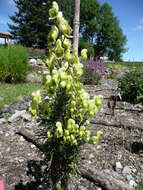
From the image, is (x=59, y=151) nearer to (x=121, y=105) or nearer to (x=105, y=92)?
(x=121, y=105)

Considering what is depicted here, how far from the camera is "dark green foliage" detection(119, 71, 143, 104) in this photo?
185 inches

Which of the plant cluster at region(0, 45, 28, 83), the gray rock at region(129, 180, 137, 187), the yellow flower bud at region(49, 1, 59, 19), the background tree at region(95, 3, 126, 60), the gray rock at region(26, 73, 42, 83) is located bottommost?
the gray rock at region(129, 180, 137, 187)

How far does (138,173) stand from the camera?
2363mm

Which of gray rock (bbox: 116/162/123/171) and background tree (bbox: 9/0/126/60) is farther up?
background tree (bbox: 9/0/126/60)

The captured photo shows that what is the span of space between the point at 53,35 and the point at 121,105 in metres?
3.16

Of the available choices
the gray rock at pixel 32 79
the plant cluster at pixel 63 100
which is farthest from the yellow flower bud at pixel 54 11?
the gray rock at pixel 32 79

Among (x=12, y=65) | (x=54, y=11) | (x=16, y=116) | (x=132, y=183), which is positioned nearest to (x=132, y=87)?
(x=16, y=116)

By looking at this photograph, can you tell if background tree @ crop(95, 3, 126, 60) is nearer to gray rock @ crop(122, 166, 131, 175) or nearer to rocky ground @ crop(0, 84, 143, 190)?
rocky ground @ crop(0, 84, 143, 190)

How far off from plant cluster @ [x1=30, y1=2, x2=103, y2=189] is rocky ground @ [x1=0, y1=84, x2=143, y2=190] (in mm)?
438

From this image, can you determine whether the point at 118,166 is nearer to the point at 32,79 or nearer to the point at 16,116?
the point at 16,116

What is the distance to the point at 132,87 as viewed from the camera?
4.78 metres

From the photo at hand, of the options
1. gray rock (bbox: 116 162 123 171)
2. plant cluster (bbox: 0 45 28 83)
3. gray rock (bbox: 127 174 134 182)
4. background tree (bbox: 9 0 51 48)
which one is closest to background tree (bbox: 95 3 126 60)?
background tree (bbox: 9 0 51 48)

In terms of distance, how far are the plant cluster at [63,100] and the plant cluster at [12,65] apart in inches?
266

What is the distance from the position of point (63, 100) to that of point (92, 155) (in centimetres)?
121
